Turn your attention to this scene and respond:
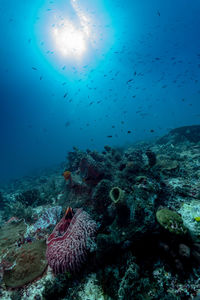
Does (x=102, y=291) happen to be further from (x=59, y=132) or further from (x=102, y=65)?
(x=59, y=132)

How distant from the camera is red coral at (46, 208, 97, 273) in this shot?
2.75 metres

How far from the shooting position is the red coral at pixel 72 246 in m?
2.75

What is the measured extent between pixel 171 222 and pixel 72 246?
2.17m

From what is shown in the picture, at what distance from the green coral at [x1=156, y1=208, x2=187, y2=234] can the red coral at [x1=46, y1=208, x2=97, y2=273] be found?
164 centimetres

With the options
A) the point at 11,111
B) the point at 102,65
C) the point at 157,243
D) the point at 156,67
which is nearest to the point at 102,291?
the point at 157,243

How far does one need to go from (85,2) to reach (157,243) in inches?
2160

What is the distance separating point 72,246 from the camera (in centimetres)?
286

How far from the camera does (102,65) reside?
197 feet

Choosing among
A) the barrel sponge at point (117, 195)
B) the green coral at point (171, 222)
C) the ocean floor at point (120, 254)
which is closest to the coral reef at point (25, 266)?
the ocean floor at point (120, 254)

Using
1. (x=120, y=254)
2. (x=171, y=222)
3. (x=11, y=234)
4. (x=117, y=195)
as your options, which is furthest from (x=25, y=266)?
(x=171, y=222)

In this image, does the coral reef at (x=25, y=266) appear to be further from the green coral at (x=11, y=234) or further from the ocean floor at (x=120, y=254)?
the green coral at (x=11, y=234)

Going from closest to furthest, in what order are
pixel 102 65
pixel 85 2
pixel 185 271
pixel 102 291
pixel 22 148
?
pixel 185 271
pixel 102 291
pixel 85 2
pixel 102 65
pixel 22 148

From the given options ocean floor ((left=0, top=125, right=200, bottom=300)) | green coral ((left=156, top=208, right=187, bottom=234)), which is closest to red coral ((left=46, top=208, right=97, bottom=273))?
ocean floor ((left=0, top=125, right=200, bottom=300))

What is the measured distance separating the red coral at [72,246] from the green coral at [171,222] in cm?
164
